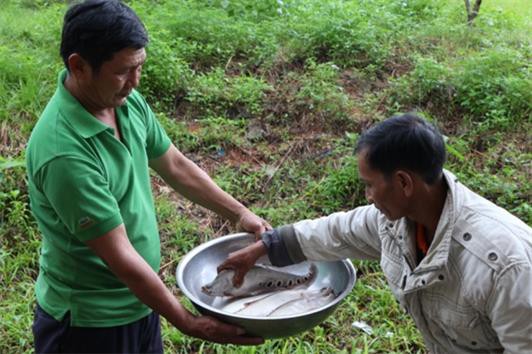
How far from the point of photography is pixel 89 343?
222cm

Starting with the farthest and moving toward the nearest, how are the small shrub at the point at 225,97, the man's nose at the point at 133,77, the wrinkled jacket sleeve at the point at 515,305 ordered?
1. the small shrub at the point at 225,97
2. the man's nose at the point at 133,77
3. the wrinkled jacket sleeve at the point at 515,305

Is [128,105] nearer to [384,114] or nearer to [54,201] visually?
[54,201]

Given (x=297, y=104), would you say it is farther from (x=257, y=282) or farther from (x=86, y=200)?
(x=86, y=200)

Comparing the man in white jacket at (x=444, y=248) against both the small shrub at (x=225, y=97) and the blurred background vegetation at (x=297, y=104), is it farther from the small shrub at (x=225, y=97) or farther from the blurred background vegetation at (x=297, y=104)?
the small shrub at (x=225, y=97)


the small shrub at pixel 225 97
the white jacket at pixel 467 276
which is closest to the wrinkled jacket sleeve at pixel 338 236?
the white jacket at pixel 467 276

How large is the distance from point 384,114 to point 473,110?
2.31 feet

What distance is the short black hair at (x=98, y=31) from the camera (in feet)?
6.31

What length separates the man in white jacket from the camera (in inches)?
71.5

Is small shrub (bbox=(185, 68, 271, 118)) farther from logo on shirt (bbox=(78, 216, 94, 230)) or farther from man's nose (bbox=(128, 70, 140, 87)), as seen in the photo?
logo on shirt (bbox=(78, 216, 94, 230))

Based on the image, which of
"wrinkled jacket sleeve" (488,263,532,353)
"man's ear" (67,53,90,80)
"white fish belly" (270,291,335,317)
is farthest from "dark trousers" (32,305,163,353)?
"wrinkled jacket sleeve" (488,263,532,353)

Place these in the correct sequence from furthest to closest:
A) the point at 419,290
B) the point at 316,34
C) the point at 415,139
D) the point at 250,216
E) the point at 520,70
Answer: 1. the point at 316,34
2. the point at 520,70
3. the point at 250,216
4. the point at 419,290
5. the point at 415,139

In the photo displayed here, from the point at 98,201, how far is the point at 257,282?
101 cm

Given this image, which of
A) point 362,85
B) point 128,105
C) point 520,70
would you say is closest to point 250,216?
point 128,105

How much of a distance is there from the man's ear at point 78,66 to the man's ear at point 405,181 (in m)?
0.98
